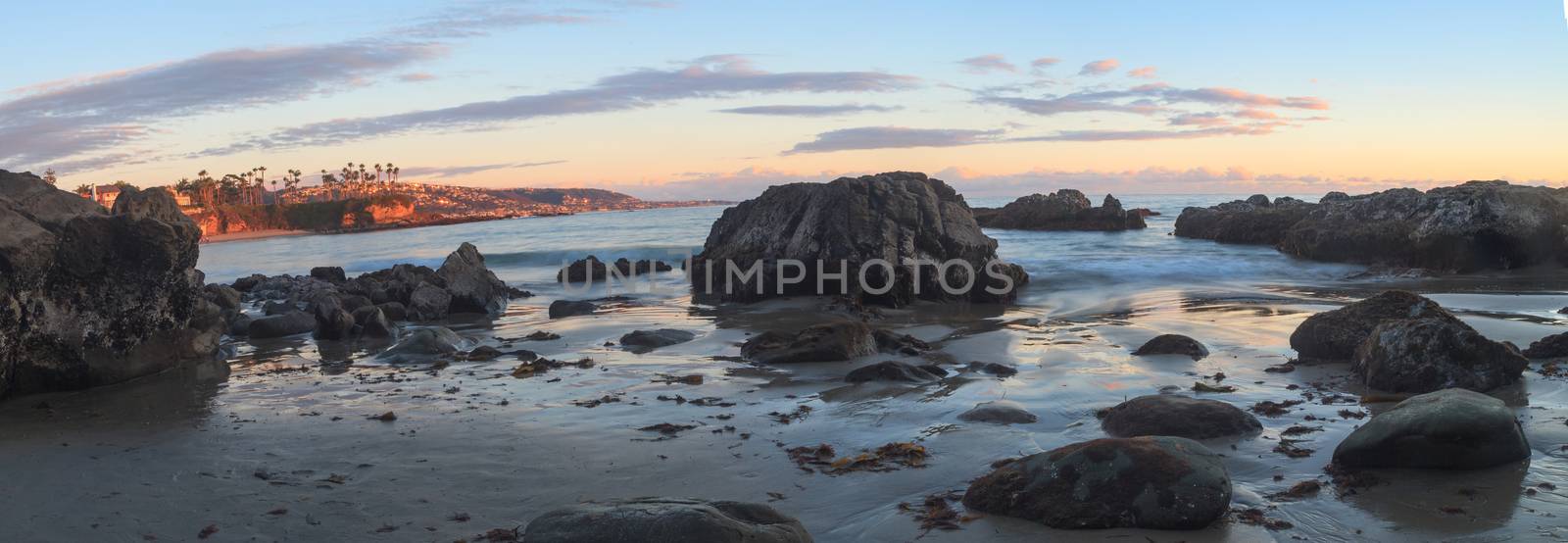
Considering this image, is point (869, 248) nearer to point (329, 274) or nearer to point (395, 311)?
point (395, 311)

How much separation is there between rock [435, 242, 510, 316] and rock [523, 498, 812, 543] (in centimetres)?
1460

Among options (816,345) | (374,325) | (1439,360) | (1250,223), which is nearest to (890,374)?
(816,345)

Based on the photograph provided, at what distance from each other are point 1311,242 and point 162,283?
2600 cm

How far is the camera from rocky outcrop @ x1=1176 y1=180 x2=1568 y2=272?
20.6 metres

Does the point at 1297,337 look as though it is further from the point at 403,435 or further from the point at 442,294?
the point at 442,294

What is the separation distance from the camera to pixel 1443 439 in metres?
5.82

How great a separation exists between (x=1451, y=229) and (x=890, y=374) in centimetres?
1756

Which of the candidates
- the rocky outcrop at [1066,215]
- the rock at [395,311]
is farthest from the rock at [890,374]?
the rocky outcrop at [1066,215]

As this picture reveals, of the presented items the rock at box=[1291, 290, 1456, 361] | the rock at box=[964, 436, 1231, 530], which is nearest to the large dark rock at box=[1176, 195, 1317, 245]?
Result: the rock at box=[1291, 290, 1456, 361]

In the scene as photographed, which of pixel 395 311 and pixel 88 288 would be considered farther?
pixel 395 311

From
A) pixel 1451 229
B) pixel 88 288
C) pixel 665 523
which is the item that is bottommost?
pixel 665 523

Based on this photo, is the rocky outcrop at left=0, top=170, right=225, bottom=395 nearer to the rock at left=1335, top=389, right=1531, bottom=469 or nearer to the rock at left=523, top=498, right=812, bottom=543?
the rock at left=523, top=498, right=812, bottom=543

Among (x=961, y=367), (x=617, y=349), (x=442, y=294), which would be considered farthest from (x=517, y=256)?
Result: (x=961, y=367)

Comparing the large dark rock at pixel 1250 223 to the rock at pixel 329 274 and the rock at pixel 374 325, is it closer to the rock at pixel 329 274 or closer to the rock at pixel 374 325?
the rock at pixel 374 325
